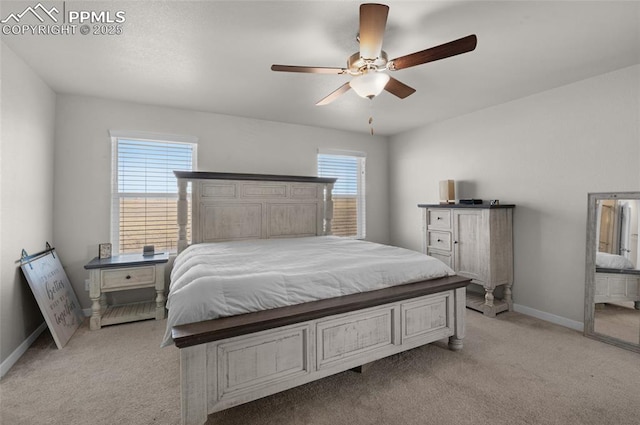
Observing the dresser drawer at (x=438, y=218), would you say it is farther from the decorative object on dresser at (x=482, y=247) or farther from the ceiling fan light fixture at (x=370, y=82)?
the ceiling fan light fixture at (x=370, y=82)

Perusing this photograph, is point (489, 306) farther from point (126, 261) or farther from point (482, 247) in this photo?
point (126, 261)

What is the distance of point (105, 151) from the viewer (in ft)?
11.4

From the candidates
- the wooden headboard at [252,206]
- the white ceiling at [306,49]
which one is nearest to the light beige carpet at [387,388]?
the wooden headboard at [252,206]

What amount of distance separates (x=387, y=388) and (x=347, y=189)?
11.6 feet

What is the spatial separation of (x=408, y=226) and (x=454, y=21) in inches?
138

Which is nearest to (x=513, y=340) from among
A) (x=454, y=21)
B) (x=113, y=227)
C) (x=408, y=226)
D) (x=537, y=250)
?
(x=537, y=250)

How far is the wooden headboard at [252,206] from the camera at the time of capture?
3.68m

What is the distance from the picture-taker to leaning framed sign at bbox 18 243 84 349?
2564 millimetres

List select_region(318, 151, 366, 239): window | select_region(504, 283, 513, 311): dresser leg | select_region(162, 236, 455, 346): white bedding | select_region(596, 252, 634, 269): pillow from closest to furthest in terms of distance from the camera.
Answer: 1. select_region(162, 236, 455, 346): white bedding
2. select_region(596, 252, 634, 269): pillow
3. select_region(504, 283, 513, 311): dresser leg
4. select_region(318, 151, 366, 239): window

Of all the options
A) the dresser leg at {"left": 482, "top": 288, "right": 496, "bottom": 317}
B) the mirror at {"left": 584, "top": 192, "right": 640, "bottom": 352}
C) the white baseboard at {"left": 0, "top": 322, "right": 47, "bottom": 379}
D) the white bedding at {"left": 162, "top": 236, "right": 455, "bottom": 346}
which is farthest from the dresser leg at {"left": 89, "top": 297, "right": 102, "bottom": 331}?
the mirror at {"left": 584, "top": 192, "right": 640, "bottom": 352}

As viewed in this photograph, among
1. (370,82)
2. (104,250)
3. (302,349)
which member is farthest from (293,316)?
(104,250)

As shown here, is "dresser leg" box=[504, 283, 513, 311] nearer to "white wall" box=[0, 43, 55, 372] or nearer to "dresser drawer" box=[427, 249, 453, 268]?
"dresser drawer" box=[427, 249, 453, 268]

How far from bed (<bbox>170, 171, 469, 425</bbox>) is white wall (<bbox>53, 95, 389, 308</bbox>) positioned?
176 centimetres

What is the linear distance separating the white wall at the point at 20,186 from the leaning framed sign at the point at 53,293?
95 millimetres
